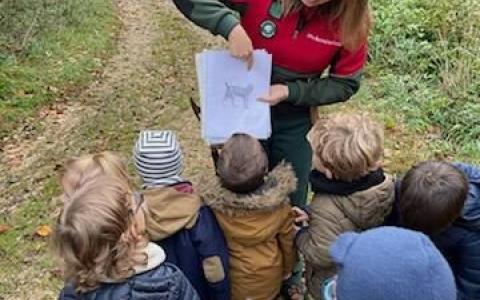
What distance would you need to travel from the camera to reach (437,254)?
202 cm

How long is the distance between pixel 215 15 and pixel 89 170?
880mm

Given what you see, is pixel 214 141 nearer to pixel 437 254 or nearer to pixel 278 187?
pixel 278 187

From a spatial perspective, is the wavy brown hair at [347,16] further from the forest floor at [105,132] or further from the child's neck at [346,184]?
the forest floor at [105,132]

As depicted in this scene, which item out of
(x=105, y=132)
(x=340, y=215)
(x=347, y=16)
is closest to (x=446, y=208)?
(x=340, y=215)

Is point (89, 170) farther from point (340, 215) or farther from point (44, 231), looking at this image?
point (44, 231)

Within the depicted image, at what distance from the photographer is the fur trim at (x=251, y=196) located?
3.09 m

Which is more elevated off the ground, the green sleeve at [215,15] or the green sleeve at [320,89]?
the green sleeve at [215,15]

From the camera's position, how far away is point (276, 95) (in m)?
3.28

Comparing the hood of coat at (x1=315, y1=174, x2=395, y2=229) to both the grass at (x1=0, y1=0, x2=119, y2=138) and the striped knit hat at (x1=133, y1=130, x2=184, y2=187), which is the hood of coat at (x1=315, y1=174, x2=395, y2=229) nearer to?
the striped knit hat at (x1=133, y1=130, x2=184, y2=187)

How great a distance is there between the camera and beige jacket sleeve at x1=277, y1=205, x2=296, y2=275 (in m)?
3.30

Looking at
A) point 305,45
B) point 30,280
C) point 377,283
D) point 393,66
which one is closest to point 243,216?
point 305,45

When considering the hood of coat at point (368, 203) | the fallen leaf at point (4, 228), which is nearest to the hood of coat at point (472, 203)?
the hood of coat at point (368, 203)

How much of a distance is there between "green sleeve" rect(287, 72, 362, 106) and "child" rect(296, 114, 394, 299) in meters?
0.19

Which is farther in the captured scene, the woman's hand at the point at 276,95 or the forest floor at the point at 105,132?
the forest floor at the point at 105,132
